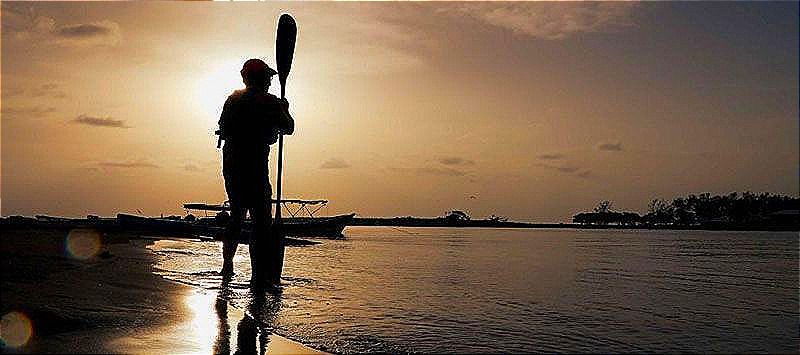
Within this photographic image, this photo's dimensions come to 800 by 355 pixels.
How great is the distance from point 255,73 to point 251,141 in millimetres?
831

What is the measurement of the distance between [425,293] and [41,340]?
20.7ft

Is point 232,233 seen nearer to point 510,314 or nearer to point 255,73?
point 255,73

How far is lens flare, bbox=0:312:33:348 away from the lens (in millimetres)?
4020

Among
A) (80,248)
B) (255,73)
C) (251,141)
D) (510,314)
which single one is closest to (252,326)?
(251,141)

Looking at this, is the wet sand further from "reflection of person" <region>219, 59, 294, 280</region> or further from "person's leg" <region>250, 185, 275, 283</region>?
"reflection of person" <region>219, 59, 294, 280</region>

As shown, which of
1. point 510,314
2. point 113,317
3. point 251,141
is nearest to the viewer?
point 113,317

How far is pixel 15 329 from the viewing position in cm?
432

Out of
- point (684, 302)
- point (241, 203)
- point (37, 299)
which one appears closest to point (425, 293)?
point (241, 203)

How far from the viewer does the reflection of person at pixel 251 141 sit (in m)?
7.46

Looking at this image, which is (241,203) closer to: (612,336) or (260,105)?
(260,105)

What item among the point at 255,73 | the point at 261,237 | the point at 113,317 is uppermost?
the point at 255,73

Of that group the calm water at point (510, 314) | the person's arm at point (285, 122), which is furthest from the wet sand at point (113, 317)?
the person's arm at point (285, 122)

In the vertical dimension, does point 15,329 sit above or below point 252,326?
above

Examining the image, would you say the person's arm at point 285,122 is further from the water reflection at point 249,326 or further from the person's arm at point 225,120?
the water reflection at point 249,326
